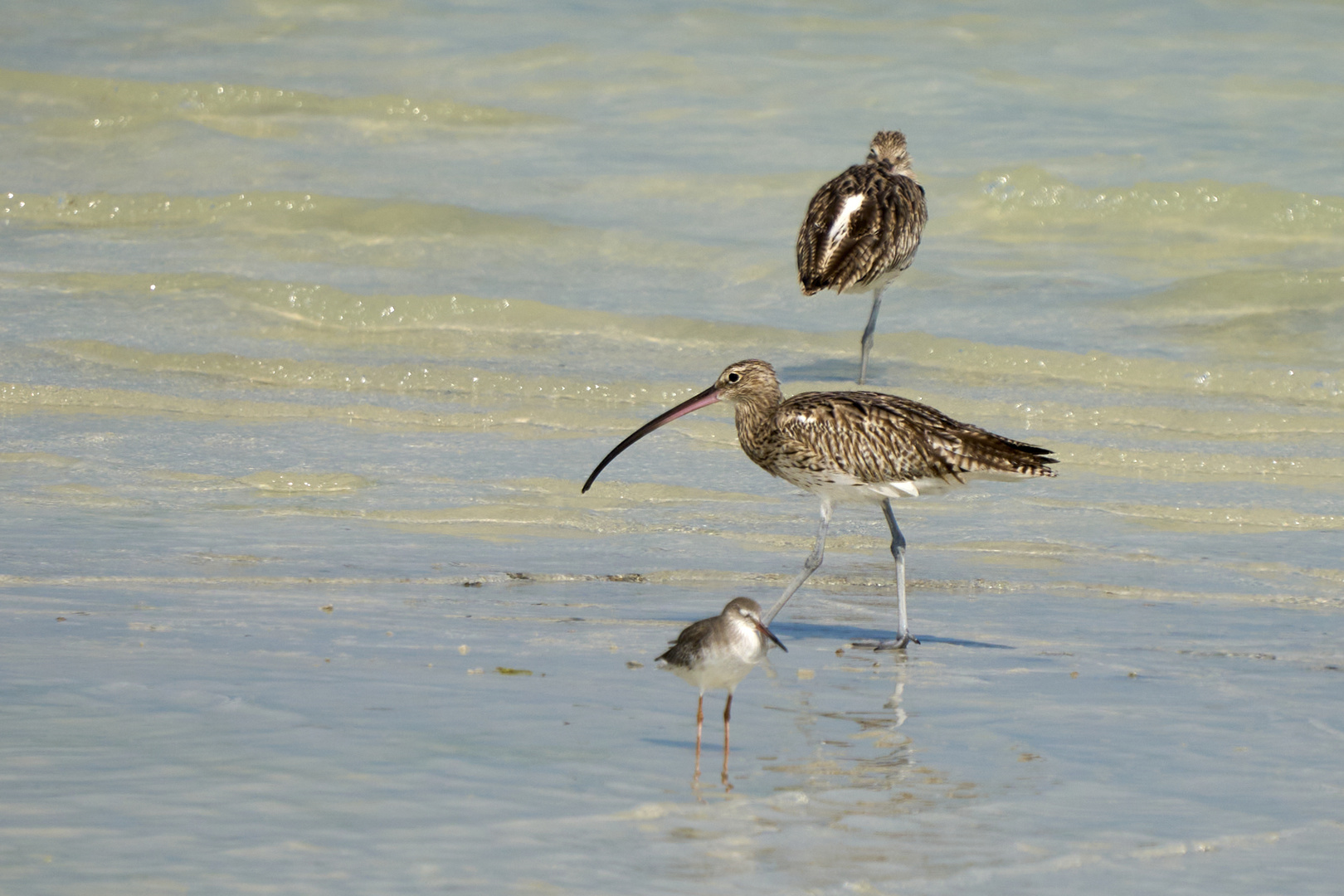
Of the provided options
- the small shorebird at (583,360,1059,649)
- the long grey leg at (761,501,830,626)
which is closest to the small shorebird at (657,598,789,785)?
the long grey leg at (761,501,830,626)

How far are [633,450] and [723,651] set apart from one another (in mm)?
5800

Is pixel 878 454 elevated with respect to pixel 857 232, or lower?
lower

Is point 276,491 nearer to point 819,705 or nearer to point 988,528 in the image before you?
point 988,528

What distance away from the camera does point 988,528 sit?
9.23 meters

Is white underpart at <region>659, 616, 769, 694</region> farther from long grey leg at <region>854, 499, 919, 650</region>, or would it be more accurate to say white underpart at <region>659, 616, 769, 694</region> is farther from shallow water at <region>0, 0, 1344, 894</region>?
long grey leg at <region>854, 499, 919, 650</region>

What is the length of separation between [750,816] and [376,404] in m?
7.72

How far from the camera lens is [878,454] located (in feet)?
23.9

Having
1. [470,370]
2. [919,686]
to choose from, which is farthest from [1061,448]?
[919,686]

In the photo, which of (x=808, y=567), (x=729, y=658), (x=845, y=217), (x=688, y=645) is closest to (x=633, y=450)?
(x=845, y=217)

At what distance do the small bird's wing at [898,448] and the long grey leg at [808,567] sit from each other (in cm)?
24

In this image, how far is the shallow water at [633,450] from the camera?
459 centimetres

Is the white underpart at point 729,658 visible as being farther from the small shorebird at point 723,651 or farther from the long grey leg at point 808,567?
the long grey leg at point 808,567

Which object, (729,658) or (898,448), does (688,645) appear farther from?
(898,448)

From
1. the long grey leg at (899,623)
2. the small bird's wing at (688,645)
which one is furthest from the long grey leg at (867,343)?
the small bird's wing at (688,645)
